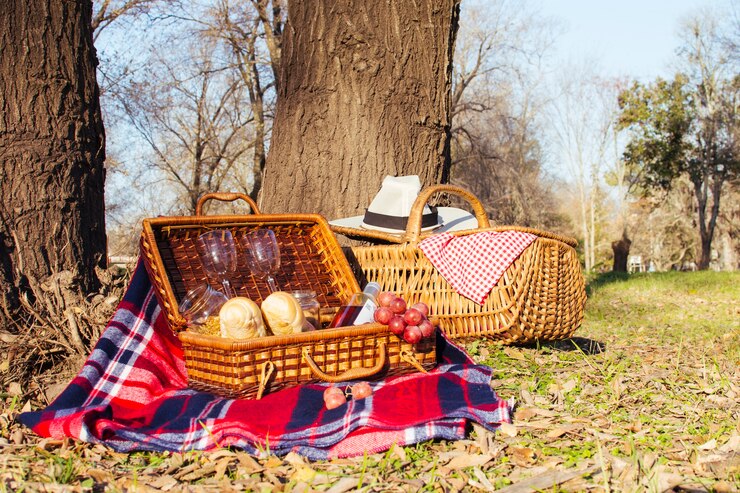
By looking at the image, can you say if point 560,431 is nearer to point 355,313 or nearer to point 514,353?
point 355,313

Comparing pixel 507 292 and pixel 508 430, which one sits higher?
pixel 507 292

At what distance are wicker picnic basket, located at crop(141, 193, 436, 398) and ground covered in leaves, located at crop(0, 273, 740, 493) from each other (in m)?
0.43

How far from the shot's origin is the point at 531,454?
251 cm

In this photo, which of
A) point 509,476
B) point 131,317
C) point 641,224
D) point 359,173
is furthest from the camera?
point 641,224

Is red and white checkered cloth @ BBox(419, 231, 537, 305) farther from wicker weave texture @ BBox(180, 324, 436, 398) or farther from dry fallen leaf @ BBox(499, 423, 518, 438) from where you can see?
dry fallen leaf @ BBox(499, 423, 518, 438)

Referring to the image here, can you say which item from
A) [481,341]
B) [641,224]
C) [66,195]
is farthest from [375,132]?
[641,224]

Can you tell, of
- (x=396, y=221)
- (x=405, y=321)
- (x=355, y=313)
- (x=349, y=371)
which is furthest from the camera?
(x=396, y=221)

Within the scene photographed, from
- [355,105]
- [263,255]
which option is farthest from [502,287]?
[355,105]

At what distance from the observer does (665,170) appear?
25.3 metres

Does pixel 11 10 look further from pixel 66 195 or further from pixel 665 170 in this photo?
pixel 665 170

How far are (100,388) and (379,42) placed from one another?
317 cm

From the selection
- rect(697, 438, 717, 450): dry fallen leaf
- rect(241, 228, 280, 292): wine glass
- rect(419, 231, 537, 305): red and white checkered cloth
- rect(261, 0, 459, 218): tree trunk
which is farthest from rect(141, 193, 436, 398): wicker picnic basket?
rect(697, 438, 717, 450): dry fallen leaf

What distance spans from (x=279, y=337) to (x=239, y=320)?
18cm

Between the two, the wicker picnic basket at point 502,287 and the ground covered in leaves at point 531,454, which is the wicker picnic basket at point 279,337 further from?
the ground covered in leaves at point 531,454
